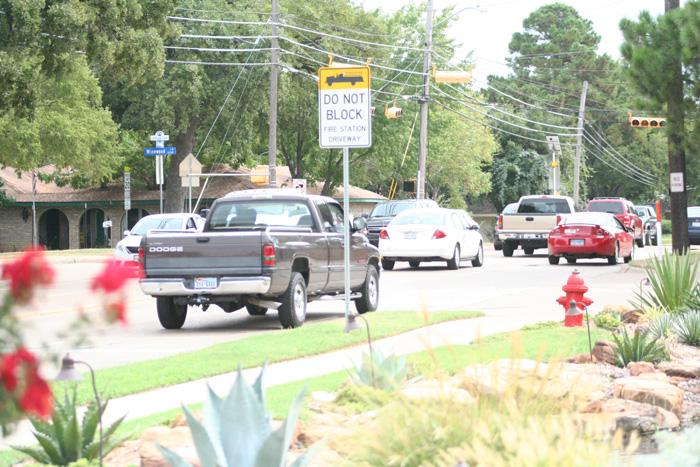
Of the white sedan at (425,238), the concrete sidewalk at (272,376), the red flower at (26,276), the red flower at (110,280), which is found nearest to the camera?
the red flower at (26,276)

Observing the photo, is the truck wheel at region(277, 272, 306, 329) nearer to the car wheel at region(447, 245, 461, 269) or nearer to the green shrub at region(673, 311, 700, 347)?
the green shrub at region(673, 311, 700, 347)

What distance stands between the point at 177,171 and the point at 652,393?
167ft

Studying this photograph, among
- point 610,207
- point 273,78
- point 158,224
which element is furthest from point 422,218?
point 610,207

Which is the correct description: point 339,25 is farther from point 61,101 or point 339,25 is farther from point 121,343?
point 121,343

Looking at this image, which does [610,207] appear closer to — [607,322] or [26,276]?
[607,322]

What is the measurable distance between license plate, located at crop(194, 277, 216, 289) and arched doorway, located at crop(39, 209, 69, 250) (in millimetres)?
52421

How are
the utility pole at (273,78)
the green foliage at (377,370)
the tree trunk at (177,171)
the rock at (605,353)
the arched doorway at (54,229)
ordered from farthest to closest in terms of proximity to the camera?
the arched doorway at (54,229) < the tree trunk at (177,171) < the utility pole at (273,78) < the rock at (605,353) < the green foliage at (377,370)

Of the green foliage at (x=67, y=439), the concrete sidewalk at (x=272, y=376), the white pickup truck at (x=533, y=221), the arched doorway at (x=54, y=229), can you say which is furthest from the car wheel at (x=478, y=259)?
the arched doorway at (x=54, y=229)

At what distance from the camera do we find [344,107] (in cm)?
1490

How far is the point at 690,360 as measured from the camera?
11336mm

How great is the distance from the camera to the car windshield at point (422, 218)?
1289 inches

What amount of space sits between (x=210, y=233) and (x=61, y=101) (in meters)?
32.4

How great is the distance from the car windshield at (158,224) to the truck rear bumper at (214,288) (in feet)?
46.0

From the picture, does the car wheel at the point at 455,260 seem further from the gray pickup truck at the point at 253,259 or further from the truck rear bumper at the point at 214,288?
the truck rear bumper at the point at 214,288
